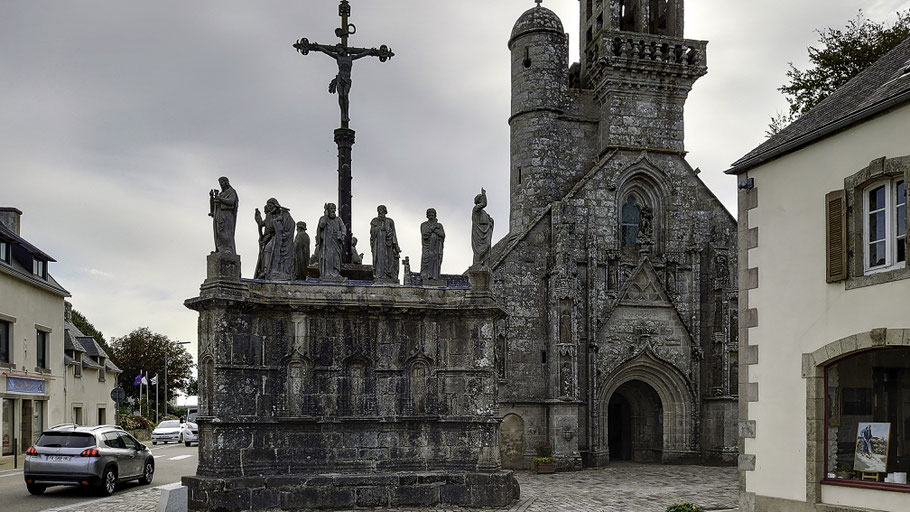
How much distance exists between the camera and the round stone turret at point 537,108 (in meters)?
32.0

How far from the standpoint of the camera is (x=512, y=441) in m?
28.7

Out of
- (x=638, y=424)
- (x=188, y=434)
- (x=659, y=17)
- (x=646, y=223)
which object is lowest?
(x=188, y=434)

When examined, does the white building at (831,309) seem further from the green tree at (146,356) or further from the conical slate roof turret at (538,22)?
the green tree at (146,356)

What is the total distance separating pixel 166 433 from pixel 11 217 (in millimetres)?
13117

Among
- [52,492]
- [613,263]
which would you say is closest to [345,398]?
[52,492]

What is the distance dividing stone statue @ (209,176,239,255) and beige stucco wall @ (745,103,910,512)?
30.7 ft

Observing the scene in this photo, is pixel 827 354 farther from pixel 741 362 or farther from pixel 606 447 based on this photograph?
pixel 606 447

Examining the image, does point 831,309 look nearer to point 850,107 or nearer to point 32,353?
point 850,107

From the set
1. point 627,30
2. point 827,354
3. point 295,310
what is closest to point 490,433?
point 295,310

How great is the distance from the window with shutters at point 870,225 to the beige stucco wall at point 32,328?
1031 inches

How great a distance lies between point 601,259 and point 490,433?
13159 mm

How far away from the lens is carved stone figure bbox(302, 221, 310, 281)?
18672 mm

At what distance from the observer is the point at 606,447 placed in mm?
29594

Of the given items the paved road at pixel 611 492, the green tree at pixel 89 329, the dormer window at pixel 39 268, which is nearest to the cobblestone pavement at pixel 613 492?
the paved road at pixel 611 492
